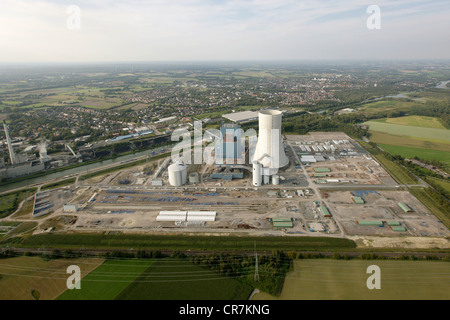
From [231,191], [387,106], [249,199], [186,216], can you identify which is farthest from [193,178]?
[387,106]

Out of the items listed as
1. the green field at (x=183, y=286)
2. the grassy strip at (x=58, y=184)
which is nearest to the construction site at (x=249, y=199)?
the grassy strip at (x=58, y=184)

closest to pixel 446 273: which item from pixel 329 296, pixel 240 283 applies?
pixel 329 296

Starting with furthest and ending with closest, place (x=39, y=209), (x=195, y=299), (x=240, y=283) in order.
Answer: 1. (x=39, y=209)
2. (x=240, y=283)
3. (x=195, y=299)

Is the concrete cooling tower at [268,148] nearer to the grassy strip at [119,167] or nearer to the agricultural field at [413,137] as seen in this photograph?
the grassy strip at [119,167]

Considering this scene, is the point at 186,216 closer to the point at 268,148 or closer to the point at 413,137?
the point at 268,148

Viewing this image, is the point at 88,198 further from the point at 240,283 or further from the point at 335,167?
the point at 335,167
